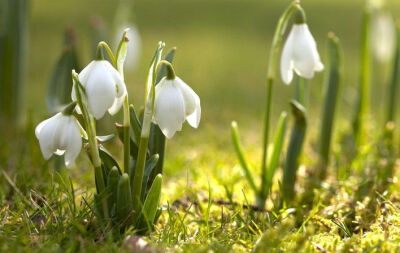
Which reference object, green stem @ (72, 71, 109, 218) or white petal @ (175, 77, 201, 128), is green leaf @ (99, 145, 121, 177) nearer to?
green stem @ (72, 71, 109, 218)

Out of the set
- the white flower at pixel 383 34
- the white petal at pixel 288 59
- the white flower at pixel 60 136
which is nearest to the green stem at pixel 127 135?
the white flower at pixel 60 136

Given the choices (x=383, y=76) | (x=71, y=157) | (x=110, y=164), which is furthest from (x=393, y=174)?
(x=383, y=76)

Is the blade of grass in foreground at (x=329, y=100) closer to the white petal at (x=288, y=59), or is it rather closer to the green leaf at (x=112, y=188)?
the white petal at (x=288, y=59)

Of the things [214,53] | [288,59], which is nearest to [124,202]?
[288,59]

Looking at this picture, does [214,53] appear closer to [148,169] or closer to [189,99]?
[148,169]

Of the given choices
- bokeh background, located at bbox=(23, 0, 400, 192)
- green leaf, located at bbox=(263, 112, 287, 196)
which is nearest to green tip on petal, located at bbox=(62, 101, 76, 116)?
green leaf, located at bbox=(263, 112, 287, 196)
